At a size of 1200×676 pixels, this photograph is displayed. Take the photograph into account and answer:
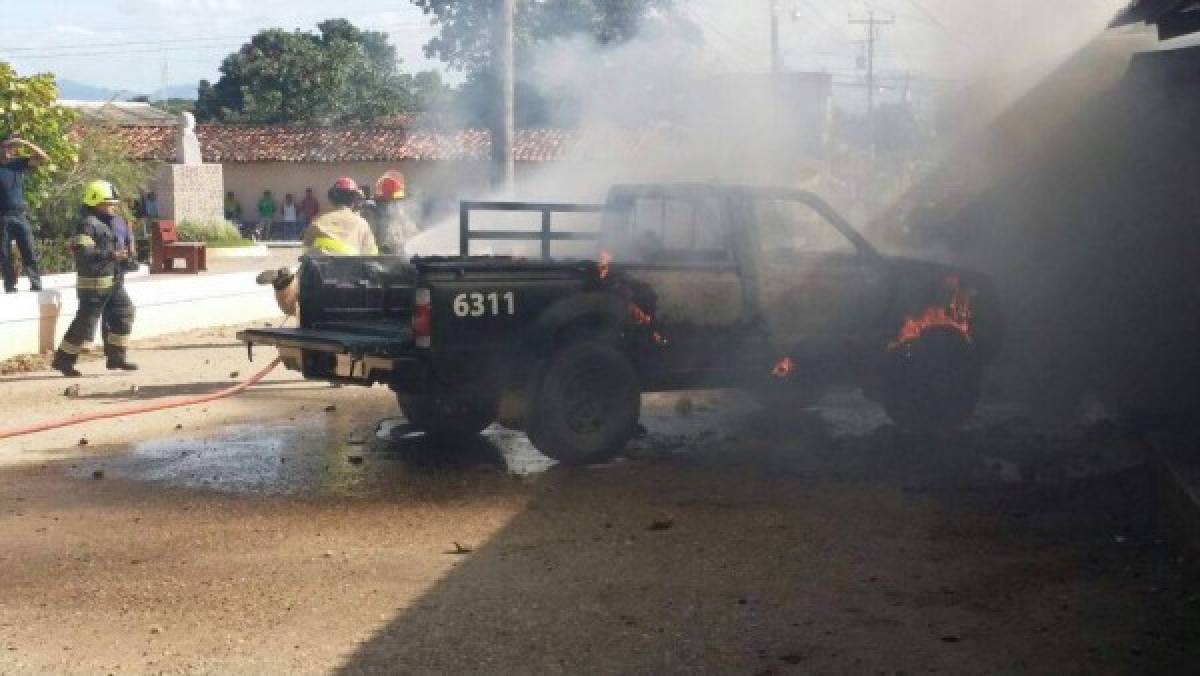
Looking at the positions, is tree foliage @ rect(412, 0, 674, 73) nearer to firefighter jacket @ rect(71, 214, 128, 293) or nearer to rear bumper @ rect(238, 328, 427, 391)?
firefighter jacket @ rect(71, 214, 128, 293)

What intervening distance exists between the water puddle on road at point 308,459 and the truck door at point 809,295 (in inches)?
68.0

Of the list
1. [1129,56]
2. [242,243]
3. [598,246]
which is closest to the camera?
[598,246]

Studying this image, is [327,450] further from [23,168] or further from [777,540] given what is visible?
[23,168]

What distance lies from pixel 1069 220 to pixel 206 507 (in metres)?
8.37

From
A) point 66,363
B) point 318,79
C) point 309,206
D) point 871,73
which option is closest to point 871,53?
point 871,73

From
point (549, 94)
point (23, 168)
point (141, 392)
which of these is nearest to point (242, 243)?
point (549, 94)

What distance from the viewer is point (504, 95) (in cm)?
1697

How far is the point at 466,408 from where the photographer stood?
997 cm

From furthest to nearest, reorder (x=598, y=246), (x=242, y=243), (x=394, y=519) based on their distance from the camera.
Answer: (x=242, y=243) < (x=598, y=246) < (x=394, y=519)

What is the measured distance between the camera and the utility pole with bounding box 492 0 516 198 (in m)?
16.8

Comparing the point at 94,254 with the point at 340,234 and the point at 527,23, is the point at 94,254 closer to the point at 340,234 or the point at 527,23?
the point at 340,234

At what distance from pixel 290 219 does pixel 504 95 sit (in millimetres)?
29291

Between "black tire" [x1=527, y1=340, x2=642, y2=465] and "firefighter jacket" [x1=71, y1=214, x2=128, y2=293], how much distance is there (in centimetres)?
537

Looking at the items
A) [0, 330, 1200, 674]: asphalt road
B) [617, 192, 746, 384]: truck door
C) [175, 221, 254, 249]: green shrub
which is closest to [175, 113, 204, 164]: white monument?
[175, 221, 254, 249]: green shrub
